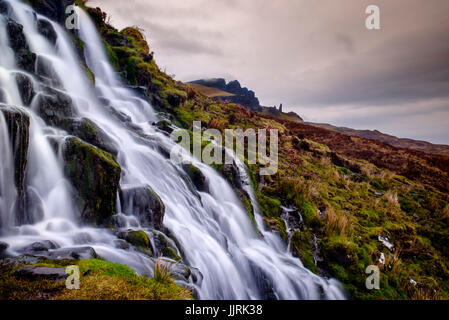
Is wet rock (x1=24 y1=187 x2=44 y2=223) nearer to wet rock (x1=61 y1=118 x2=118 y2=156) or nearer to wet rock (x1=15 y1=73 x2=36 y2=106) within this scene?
wet rock (x1=61 y1=118 x2=118 y2=156)

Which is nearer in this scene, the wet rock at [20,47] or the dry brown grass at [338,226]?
the wet rock at [20,47]

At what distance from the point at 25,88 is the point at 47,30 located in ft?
17.6

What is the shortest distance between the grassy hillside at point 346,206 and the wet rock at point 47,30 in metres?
4.54

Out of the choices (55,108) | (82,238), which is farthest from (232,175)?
(55,108)

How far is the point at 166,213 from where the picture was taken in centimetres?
719

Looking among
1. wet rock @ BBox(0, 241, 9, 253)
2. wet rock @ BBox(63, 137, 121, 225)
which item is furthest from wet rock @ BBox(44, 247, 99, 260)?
wet rock @ BBox(63, 137, 121, 225)

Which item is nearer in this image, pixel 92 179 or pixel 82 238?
pixel 82 238

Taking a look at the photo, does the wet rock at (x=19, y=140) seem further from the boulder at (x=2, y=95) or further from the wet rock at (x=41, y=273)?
the wet rock at (x=41, y=273)

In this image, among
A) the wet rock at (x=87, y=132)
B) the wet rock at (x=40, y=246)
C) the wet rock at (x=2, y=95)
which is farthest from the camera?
the wet rock at (x=87, y=132)

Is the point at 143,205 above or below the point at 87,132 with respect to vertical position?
below

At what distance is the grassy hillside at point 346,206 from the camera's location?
8.47 meters

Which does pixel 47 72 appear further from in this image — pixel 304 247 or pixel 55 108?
pixel 304 247

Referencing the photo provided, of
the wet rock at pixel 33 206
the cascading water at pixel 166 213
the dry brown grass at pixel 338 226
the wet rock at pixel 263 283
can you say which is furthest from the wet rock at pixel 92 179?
the dry brown grass at pixel 338 226
